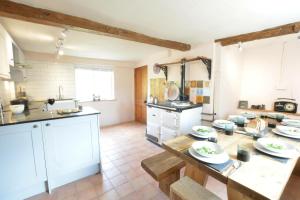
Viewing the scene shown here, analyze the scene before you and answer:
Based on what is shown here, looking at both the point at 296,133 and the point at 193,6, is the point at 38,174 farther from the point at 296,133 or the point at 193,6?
the point at 296,133

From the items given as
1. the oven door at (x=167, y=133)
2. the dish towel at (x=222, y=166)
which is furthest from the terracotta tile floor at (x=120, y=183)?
the dish towel at (x=222, y=166)

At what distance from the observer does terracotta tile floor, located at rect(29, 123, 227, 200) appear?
169 centimetres

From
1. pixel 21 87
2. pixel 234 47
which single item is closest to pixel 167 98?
pixel 234 47

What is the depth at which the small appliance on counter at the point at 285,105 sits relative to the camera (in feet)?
8.47

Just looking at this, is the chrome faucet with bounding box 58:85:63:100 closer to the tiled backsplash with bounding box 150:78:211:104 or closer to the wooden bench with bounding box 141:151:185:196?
the tiled backsplash with bounding box 150:78:211:104

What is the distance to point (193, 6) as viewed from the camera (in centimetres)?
155

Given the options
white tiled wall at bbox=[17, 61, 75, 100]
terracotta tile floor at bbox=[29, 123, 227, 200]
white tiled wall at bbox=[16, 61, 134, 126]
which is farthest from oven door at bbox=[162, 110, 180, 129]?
white tiled wall at bbox=[17, 61, 75, 100]

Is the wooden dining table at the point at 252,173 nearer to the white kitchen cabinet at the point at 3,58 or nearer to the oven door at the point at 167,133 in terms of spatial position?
the oven door at the point at 167,133

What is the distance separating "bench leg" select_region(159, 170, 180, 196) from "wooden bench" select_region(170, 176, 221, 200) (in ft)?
1.55

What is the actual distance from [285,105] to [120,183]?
3.16 metres

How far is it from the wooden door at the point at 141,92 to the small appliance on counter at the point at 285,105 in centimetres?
309

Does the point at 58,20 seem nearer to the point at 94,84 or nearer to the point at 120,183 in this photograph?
the point at 120,183

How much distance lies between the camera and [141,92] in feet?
15.4

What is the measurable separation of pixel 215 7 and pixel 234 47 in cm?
171
